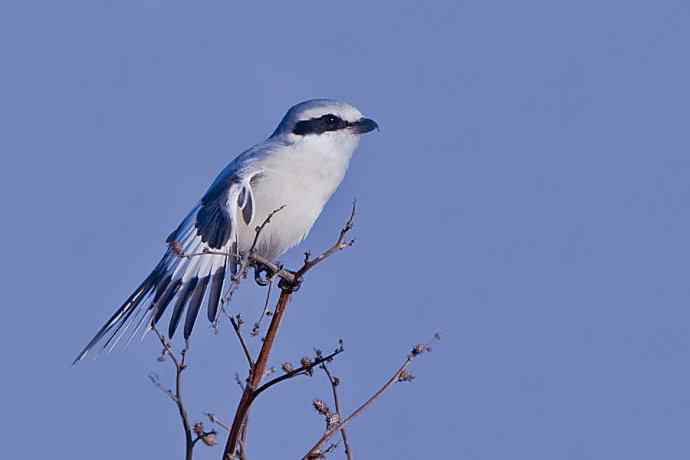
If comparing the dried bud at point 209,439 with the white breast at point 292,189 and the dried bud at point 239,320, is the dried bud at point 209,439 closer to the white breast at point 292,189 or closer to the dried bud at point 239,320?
the dried bud at point 239,320

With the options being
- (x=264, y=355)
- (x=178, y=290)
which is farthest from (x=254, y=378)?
(x=178, y=290)

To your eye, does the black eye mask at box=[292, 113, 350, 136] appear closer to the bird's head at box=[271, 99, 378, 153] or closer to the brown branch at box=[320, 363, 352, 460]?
the bird's head at box=[271, 99, 378, 153]

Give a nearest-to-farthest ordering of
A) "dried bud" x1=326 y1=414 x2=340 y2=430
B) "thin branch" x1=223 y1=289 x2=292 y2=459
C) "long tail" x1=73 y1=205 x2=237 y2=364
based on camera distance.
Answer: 1. "thin branch" x1=223 y1=289 x2=292 y2=459
2. "dried bud" x1=326 y1=414 x2=340 y2=430
3. "long tail" x1=73 y1=205 x2=237 y2=364

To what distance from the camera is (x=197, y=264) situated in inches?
186

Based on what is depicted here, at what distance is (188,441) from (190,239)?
2649 millimetres

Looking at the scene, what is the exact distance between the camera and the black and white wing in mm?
4316

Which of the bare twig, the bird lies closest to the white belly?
the bird

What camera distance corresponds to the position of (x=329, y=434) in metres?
2.57

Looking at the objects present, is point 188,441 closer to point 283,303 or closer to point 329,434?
point 329,434

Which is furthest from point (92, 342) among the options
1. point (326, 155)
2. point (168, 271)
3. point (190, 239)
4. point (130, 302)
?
point (326, 155)

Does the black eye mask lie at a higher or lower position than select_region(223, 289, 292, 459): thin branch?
higher

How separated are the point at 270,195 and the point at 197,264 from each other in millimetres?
801

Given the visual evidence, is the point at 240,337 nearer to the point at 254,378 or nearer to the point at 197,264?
the point at 254,378

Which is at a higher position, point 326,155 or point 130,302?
point 326,155
